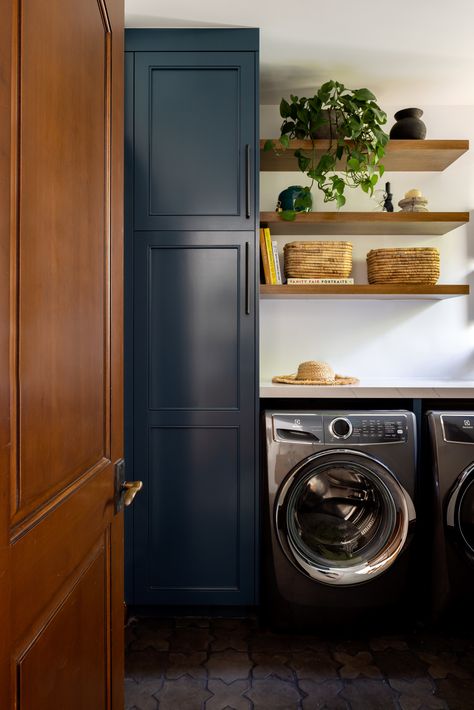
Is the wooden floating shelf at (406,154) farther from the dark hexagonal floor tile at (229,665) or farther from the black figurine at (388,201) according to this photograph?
the dark hexagonal floor tile at (229,665)

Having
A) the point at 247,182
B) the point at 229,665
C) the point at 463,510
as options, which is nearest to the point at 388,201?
the point at 247,182

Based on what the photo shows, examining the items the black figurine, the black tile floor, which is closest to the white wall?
the black figurine

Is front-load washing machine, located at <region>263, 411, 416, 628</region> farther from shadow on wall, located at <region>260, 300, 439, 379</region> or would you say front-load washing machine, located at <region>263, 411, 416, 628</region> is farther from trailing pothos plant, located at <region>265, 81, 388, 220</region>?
trailing pothos plant, located at <region>265, 81, 388, 220</region>

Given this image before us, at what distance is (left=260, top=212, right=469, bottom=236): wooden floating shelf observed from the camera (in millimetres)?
2430

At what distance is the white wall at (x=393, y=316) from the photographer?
9.18 feet

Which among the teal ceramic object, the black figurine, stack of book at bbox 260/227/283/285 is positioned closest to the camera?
stack of book at bbox 260/227/283/285

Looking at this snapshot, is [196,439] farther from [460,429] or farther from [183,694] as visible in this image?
[460,429]

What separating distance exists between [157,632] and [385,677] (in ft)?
2.97

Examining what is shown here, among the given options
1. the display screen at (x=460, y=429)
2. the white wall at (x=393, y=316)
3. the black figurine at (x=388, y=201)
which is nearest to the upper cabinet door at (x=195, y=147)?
the white wall at (x=393, y=316)

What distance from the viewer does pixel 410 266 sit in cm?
243

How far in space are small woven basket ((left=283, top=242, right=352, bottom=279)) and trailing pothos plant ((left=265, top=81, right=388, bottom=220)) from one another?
0.56 feet

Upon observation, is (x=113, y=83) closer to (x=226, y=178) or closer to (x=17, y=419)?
(x=17, y=419)

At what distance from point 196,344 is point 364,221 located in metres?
1.00

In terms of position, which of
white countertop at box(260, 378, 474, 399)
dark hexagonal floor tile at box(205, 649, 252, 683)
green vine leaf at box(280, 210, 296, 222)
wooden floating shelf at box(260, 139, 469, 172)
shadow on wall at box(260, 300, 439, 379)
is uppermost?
wooden floating shelf at box(260, 139, 469, 172)
